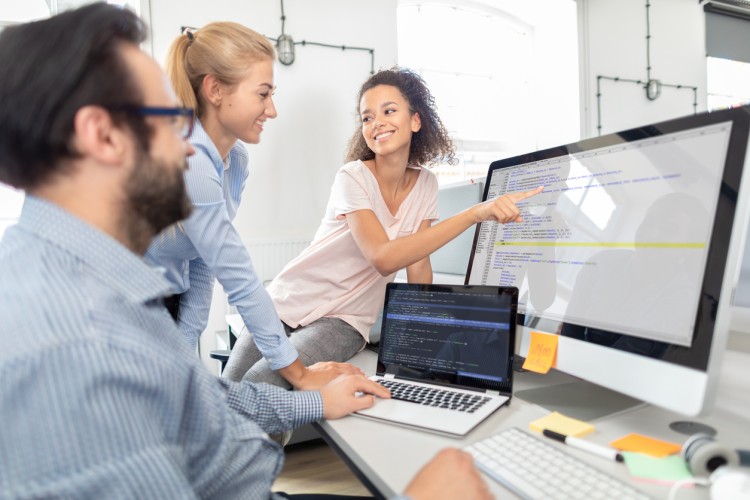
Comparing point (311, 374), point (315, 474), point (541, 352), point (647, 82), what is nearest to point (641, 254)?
point (541, 352)

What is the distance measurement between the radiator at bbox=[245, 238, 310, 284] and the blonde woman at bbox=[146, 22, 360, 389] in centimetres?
185

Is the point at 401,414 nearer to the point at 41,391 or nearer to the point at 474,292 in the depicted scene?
the point at 474,292

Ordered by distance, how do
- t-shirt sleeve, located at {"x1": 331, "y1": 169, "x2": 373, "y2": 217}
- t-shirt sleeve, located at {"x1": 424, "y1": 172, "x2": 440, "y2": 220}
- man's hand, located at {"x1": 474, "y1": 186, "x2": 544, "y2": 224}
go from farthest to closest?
t-shirt sleeve, located at {"x1": 424, "y1": 172, "x2": 440, "y2": 220} < t-shirt sleeve, located at {"x1": 331, "y1": 169, "x2": 373, "y2": 217} < man's hand, located at {"x1": 474, "y1": 186, "x2": 544, "y2": 224}

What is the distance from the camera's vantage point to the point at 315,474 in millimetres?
1916

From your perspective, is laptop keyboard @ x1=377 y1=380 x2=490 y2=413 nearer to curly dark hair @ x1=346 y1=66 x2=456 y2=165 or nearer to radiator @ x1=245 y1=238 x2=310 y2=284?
→ curly dark hair @ x1=346 y1=66 x2=456 y2=165

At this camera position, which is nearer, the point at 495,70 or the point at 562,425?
the point at 562,425

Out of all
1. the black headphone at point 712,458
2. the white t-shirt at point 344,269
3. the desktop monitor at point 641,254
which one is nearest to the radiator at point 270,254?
the white t-shirt at point 344,269

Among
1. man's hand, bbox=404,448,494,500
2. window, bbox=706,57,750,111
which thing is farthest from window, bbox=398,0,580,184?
man's hand, bbox=404,448,494,500

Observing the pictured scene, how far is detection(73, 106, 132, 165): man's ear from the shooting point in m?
0.51

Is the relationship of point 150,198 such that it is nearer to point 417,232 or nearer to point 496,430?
point 496,430

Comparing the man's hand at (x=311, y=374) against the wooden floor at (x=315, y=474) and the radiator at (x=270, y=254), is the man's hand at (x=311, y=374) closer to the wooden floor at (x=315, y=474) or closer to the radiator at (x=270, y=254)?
the wooden floor at (x=315, y=474)

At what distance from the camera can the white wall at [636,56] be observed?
179 inches

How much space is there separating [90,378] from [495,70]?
4.80 meters

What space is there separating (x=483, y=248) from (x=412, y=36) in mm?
3578
